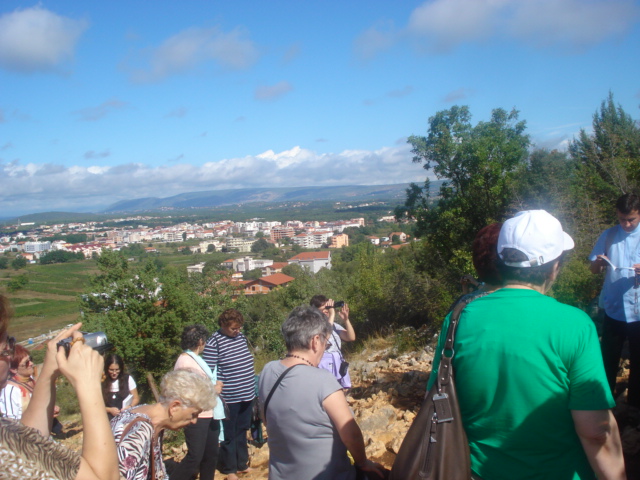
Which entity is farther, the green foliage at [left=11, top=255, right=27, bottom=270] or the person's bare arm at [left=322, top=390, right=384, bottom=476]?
the green foliage at [left=11, top=255, right=27, bottom=270]

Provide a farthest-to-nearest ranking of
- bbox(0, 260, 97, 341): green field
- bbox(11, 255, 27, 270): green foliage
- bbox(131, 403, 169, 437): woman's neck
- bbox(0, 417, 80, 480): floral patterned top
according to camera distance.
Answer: bbox(11, 255, 27, 270): green foliage, bbox(0, 260, 97, 341): green field, bbox(131, 403, 169, 437): woman's neck, bbox(0, 417, 80, 480): floral patterned top

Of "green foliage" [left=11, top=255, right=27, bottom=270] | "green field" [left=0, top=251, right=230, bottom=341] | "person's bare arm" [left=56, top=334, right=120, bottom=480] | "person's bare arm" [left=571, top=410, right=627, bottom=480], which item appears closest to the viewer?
"person's bare arm" [left=571, top=410, right=627, bottom=480]

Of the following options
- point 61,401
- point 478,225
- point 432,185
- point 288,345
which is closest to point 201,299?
point 61,401

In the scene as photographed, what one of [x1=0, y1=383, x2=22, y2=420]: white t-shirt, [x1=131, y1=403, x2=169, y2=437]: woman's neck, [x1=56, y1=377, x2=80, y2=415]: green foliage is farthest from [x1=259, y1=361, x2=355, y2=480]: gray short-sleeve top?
[x1=56, y1=377, x2=80, y2=415]: green foliage

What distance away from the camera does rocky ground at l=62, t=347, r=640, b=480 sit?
2648 millimetres

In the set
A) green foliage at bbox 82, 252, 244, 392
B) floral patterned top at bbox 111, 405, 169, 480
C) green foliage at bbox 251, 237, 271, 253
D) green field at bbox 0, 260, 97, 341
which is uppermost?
floral patterned top at bbox 111, 405, 169, 480

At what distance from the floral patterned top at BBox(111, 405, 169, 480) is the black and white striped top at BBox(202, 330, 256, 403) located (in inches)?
57.1

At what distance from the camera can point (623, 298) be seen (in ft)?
7.82

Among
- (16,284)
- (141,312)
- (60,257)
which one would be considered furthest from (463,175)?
(60,257)

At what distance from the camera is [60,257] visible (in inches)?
2351

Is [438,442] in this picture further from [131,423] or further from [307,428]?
[131,423]

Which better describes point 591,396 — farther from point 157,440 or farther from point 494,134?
point 494,134

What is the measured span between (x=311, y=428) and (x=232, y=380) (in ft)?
6.26

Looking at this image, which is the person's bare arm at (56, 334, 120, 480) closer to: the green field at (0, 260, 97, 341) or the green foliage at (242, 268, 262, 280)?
the green field at (0, 260, 97, 341)
